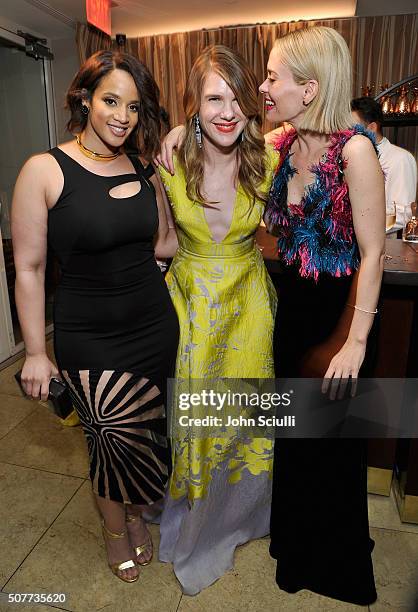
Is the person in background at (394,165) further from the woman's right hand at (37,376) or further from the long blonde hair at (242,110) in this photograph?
the woman's right hand at (37,376)

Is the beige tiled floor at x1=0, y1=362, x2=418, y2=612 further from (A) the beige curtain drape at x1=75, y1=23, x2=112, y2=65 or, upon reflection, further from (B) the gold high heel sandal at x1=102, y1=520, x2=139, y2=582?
(A) the beige curtain drape at x1=75, y1=23, x2=112, y2=65

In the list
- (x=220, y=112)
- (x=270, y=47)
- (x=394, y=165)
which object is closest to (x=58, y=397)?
(x=220, y=112)

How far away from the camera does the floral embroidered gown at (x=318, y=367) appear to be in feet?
4.43

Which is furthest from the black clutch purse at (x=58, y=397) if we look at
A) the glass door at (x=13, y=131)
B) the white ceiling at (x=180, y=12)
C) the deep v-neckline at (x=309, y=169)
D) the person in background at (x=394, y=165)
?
the white ceiling at (x=180, y=12)

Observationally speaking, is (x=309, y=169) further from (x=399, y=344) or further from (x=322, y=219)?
(x=399, y=344)

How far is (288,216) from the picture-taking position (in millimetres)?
1471

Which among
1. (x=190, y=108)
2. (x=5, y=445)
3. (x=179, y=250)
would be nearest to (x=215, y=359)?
(x=179, y=250)

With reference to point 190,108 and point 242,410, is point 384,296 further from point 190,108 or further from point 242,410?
point 190,108

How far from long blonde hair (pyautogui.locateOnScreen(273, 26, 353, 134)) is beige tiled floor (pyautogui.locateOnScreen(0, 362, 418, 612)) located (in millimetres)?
1341

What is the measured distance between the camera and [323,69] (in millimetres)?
1222

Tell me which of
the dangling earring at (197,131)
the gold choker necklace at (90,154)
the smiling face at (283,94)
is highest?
the smiling face at (283,94)

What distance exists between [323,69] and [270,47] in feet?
11.8

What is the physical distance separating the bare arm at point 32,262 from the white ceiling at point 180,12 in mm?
3017

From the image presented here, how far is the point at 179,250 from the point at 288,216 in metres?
0.41
